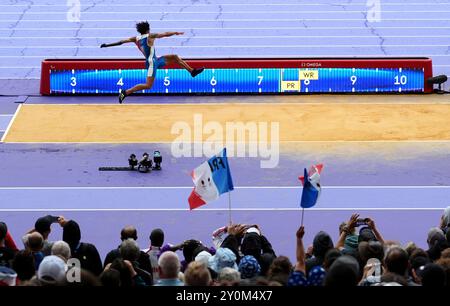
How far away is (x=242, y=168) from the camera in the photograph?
65.2 ft

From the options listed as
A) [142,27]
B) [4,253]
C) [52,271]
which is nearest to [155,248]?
[4,253]

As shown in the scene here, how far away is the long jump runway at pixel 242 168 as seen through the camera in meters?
16.9

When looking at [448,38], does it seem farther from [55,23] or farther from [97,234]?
[97,234]

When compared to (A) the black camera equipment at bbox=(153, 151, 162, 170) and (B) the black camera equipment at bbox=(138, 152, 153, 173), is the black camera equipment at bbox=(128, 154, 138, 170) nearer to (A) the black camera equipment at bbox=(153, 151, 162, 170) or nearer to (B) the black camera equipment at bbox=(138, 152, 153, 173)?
(B) the black camera equipment at bbox=(138, 152, 153, 173)

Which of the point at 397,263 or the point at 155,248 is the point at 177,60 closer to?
the point at 155,248

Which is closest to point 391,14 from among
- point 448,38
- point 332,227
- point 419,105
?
point 448,38

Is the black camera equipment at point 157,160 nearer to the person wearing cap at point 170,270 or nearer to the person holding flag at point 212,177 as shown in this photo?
the person holding flag at point 212,177

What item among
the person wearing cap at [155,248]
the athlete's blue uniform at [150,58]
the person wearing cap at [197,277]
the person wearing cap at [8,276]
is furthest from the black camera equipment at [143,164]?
the person wearing cap at [197,277]

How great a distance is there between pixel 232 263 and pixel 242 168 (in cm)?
962

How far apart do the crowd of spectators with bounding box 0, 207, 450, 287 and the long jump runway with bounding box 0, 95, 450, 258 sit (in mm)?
3822

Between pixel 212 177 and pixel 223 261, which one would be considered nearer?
pixel 223 261

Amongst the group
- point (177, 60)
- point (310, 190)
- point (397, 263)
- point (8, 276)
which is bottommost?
point (8, 276)

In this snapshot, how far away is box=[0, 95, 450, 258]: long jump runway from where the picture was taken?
16891 mm

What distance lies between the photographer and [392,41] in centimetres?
2991
